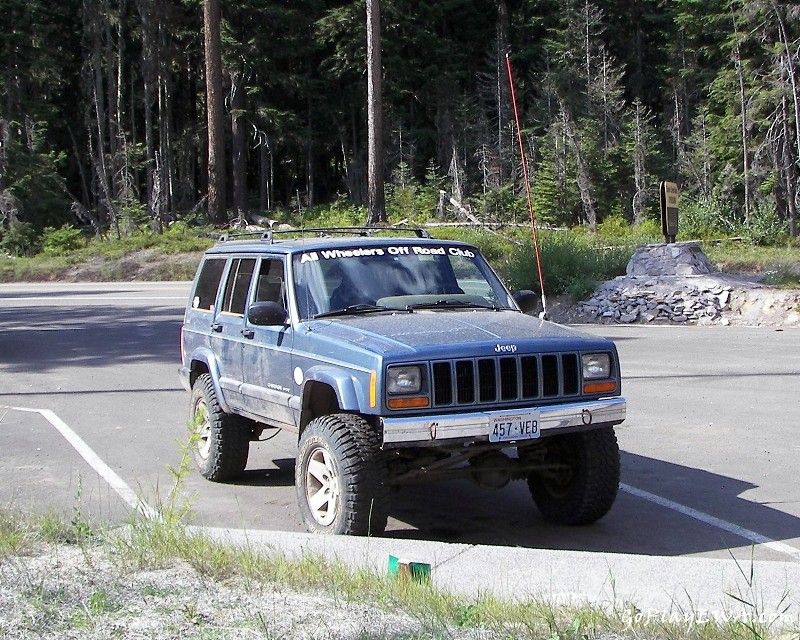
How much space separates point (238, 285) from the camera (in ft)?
28.5

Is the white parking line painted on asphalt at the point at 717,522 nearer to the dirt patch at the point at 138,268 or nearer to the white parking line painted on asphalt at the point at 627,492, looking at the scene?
the white parking line painted on asphalt at the point at 627,492

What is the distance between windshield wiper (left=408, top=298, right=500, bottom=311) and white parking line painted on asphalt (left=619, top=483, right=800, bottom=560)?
190 cm

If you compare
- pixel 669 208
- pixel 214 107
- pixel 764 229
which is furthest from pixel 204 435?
pixel 214 107

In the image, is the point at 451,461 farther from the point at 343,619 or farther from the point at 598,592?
the point at 343,619

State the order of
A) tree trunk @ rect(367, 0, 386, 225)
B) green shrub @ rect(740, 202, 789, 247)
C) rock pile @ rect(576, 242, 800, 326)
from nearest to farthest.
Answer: rock pile @ rect(576, 242, 800, 326), tree trunk @ rect(367, 0, 386, 225), green shrub @ rect(740, 202, 789, 247)

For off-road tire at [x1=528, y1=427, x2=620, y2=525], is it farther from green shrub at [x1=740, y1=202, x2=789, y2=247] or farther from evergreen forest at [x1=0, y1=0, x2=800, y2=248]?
evergreen forest at [x1=0, y1=0, x2=800, y2=248]

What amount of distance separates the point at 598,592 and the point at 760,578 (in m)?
0.91

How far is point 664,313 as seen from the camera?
68.8 feet

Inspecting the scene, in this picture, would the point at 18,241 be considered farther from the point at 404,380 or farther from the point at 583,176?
the point at 404,380

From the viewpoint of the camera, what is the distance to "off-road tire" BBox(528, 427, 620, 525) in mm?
7129

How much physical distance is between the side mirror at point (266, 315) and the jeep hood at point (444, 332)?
23cm

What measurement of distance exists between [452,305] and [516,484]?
2029 millimetres

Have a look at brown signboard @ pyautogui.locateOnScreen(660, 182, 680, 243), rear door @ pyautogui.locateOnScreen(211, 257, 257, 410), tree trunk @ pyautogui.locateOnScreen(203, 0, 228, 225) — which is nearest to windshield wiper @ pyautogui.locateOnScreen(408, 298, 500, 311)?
rear door @ pyautogui.locateOnScreen(211, 257, 257, 410)

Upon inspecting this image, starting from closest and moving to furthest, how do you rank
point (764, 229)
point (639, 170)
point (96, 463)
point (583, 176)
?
point (96, 463) < point (764, 229) < point (639, 170) < point (583, 176)
